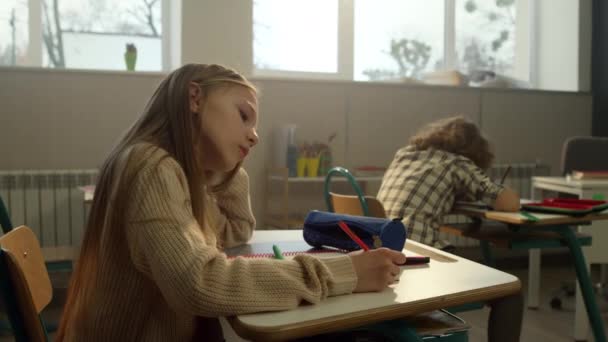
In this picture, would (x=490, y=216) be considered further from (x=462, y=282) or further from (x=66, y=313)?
(x=66, y=313)

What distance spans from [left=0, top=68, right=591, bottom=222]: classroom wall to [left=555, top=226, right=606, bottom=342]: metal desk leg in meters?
1.95

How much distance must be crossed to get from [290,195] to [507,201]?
6.15 feet

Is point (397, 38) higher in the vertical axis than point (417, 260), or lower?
higher

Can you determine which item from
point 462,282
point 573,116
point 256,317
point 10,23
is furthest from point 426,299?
point 573,116

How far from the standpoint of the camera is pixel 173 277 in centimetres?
94

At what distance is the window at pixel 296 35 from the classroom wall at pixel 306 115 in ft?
1.37

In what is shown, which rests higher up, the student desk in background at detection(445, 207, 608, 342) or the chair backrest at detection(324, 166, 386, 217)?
the chair backrest at detection(324, 166, 386, 217)

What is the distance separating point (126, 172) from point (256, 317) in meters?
0.33

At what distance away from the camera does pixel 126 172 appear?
1038mm

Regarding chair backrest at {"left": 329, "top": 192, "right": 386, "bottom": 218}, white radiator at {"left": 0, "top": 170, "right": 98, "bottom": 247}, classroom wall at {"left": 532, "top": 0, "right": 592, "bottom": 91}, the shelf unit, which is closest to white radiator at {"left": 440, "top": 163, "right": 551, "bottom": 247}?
classroom wall at {"left": 532, "top": 0, "right": 592, "bottom": 91}

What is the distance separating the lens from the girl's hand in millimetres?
1072

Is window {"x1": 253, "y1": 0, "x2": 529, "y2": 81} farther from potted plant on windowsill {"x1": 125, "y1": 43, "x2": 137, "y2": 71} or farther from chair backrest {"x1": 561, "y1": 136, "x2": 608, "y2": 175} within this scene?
chair backrest {"x1": 561, "y1": 136, "x2": 608, "y2": 175}

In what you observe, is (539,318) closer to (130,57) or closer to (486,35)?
(486,35)

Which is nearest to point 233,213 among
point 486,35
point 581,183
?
point 581,183
